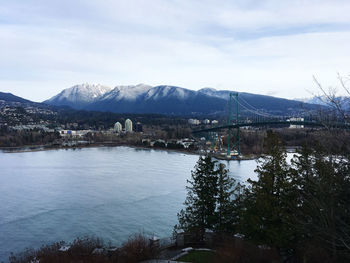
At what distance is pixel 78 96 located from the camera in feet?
380

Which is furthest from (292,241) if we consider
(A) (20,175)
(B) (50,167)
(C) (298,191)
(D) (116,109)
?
(D) (116,109)

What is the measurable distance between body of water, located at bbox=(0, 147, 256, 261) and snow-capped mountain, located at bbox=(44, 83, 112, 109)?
96.7 metres

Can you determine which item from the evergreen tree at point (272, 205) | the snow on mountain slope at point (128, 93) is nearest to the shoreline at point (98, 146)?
the evergreen tree at point (272, 205)

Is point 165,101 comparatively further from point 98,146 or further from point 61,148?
point 61,148

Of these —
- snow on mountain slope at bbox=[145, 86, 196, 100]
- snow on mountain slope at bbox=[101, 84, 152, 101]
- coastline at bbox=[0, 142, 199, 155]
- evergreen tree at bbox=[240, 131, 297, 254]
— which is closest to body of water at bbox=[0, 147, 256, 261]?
evergreen tree at bbox=[240, 131, 297, 254]

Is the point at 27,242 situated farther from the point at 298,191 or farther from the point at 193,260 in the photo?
the point at 298,191

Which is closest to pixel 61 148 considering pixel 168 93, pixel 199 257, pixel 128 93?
pixel 199 257

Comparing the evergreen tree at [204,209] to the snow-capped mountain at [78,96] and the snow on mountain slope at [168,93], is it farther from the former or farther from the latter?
the snow-capped mountain at [78,96]

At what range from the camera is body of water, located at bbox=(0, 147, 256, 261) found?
17.7ft

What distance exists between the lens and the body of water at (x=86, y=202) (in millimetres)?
5391

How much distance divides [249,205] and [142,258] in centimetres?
135

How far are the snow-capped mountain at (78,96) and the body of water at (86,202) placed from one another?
96.7 m

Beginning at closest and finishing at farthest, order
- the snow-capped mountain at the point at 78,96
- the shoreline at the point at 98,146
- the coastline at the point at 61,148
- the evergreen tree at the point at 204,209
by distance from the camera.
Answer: the evergreen tree at the point at 204,209 → the shoreline at the point at 98,146 → the coastline at the point at 61,148 → the snow-capped mountain at the point at 78,96

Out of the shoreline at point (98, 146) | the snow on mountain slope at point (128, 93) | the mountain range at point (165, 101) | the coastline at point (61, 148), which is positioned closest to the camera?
the shoreline at point (98, 146)
